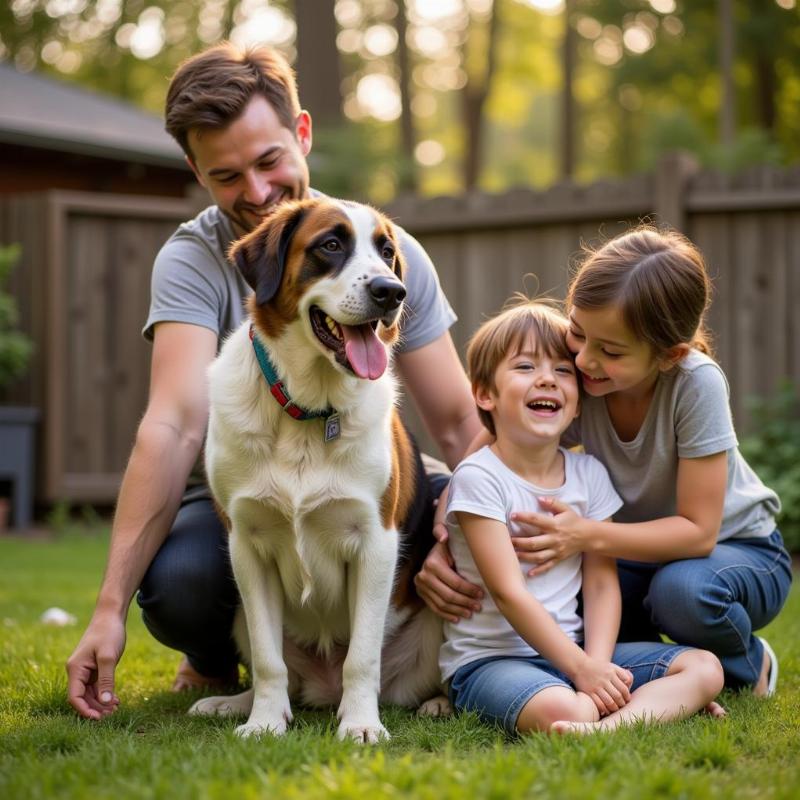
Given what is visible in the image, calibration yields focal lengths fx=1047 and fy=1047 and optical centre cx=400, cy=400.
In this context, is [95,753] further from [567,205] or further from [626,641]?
[567,205]

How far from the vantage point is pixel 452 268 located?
754 cm

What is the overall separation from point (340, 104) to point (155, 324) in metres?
9.75

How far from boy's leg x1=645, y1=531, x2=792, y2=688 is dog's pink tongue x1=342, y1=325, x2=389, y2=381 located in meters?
1.06

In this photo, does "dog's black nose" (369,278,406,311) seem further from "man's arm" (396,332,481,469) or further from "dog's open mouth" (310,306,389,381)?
"man's arm" (396,332,481,469)

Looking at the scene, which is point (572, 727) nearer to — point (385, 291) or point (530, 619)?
point (530, 619)

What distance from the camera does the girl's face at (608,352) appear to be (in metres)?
2.96

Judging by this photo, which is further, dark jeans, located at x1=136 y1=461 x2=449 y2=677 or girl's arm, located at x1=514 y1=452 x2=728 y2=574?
dark jeans, located at x1=136 y1=461 x2=449 y2=677

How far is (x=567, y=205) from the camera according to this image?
23.3 feet

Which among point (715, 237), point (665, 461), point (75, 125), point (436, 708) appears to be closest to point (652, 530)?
point (665, 461)

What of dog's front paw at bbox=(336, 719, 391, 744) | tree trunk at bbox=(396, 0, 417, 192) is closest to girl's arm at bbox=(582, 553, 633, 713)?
dog's front paw at bbox=(336, 719, 391, 744)

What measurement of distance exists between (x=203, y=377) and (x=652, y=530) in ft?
4.76

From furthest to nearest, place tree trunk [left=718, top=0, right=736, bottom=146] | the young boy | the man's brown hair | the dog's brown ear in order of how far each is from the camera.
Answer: tree trunk [left=718, top=0, right=736, bottom=146] < the man's brown hair < the dog's brown ear < the young boy

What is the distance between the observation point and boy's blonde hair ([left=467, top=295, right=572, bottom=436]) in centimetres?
311

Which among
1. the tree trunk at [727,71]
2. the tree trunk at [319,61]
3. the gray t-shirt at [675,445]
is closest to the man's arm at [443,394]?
the gray t-shirt at [675,445]
